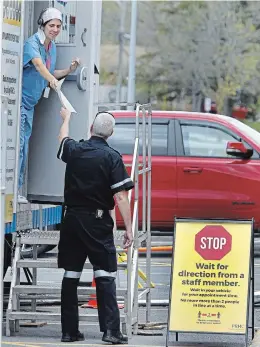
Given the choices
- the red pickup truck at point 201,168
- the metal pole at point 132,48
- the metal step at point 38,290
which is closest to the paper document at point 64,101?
the metal step at point 38,290

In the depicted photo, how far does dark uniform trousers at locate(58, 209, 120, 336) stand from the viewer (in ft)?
31.3

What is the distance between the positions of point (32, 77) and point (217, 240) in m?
2.23

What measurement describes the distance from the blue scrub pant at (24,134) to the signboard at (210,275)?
1.63 metres

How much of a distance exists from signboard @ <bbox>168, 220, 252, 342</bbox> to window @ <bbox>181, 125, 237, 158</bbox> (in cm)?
725

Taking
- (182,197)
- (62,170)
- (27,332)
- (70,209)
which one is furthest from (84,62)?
(182,197)

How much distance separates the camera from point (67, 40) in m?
10.9

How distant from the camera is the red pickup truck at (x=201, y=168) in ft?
54.9

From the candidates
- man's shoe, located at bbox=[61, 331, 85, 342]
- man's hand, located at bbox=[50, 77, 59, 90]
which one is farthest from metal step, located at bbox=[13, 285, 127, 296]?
man's hand, located at bbox=[50, 77, 59, 90]

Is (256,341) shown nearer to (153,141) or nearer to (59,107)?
(59,107)

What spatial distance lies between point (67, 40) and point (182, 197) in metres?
6.30

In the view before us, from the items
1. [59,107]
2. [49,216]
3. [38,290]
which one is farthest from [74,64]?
[38,290]

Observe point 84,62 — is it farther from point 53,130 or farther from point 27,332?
point 27,332

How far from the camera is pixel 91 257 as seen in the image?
378 inches

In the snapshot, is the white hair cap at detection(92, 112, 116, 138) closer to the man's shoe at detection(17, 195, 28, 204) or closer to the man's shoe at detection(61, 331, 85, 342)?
the man's shoe at detection(17, 195, 28, 204)
